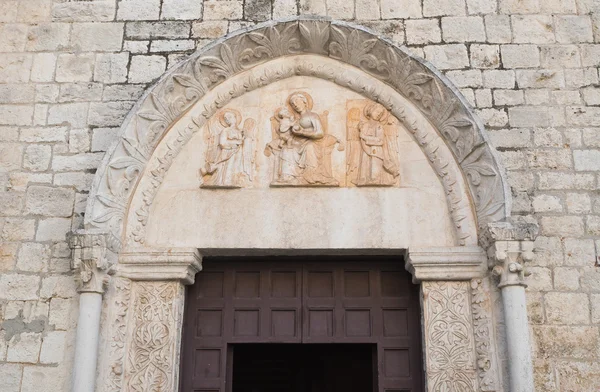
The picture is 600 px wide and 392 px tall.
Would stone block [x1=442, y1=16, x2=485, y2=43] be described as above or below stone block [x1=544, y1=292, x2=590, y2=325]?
above

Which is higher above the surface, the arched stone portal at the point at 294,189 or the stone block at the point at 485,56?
the stone block at the point at 485,56

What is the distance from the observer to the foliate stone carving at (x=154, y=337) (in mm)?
4551

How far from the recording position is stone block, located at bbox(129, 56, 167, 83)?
5.10 metres

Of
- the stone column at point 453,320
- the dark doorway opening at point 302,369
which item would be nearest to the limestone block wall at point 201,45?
the stone column at point 453,320

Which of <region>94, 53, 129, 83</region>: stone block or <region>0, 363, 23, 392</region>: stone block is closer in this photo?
<region>0, 363, 23, 392</region>: stone block

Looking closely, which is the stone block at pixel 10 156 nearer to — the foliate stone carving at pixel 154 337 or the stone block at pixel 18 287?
the stone block at pixel 18 287

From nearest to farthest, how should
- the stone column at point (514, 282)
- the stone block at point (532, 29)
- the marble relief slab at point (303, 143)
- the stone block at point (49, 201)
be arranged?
the stone column at point (514, 282) → the stone block at point (49, 201) → the marble relief slab at point (303, 143) → the stone block at point (532, 29)

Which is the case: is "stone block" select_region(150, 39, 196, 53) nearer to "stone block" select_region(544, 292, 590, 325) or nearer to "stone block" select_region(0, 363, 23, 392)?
"stone block" select_region(0, 363, 23, 392)

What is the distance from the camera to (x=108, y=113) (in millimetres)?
5043

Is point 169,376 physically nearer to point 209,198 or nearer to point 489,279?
point 209,198

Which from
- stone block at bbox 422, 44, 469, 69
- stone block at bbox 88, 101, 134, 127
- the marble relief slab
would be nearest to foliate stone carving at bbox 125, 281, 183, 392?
the marble relief slab

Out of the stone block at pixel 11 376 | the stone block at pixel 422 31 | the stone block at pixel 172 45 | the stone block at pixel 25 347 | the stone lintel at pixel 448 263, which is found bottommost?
the stone block at pixel 11 376

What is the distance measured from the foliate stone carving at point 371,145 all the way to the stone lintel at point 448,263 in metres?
0.62

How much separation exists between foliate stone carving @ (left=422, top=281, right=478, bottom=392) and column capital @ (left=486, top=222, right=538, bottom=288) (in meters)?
0.34
